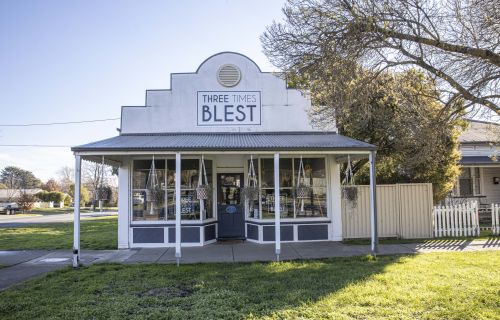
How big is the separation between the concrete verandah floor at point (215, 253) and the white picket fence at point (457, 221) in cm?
95

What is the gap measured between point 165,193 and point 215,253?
8.99 feet

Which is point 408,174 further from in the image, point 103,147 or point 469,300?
point 103,147

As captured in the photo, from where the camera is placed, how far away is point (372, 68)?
9.50 metres

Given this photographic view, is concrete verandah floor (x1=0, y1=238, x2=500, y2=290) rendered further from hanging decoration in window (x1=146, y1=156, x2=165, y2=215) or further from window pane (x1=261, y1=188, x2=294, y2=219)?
hanging decoration in window (x1=146, y1=156, x2=165, y2=215)

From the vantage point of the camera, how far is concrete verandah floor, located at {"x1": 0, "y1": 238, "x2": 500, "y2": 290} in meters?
10.6

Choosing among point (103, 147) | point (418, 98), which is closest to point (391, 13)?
point (418, 98)

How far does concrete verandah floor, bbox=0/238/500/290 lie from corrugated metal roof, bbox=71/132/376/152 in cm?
300

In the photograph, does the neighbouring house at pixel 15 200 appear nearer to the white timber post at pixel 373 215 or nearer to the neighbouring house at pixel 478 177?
the neighbouring house at pixel 478 177

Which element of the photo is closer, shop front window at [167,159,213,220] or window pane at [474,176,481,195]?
shop front window at [167,159,213,220]

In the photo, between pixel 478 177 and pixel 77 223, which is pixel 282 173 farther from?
pixel 478 177

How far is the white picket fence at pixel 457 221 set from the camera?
550 inches

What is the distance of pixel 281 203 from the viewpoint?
1347 cm

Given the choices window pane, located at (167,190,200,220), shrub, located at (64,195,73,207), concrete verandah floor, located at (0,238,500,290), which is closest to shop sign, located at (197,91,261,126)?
window pane, located at (167,190,200,220)

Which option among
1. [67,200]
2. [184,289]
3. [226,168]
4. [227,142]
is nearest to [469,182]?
[226,168]
